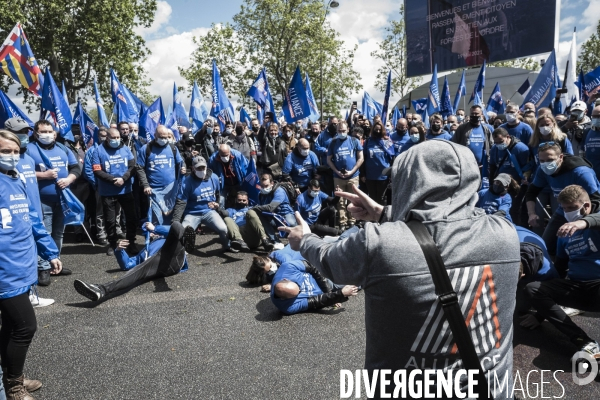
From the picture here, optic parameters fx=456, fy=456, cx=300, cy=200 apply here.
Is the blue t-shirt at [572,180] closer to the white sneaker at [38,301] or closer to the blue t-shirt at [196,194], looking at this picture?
the blue t-shirt at [196,194]

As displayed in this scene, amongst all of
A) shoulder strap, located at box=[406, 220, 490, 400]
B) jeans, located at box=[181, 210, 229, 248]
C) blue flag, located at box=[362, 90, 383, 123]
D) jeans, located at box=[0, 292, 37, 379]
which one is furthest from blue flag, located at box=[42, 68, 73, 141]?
blue flag, located at box=[362, 90, 383, 123]

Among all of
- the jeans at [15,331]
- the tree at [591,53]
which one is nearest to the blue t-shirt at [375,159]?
the jeans at [15,331]

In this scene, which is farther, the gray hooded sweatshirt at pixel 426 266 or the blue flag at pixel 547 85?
the blue flag at pixel 547 85

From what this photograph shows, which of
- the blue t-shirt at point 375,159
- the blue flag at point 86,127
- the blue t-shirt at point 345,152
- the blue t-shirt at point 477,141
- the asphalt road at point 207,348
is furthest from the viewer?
the blue flag at point 86,127

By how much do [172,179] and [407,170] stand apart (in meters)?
7.07

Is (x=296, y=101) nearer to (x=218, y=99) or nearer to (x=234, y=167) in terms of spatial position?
(x=218, y=99)

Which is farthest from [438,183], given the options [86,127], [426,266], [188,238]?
[86,127]

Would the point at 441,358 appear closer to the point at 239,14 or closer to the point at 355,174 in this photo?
the point at 355,174

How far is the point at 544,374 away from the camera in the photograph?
3.57 metres

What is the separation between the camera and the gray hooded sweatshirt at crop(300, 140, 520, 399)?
1.49m

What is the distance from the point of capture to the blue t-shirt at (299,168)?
8.97 meters

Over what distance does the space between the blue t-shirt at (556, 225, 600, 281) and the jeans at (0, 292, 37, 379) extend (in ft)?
14.3

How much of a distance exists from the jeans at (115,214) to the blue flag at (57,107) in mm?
1904

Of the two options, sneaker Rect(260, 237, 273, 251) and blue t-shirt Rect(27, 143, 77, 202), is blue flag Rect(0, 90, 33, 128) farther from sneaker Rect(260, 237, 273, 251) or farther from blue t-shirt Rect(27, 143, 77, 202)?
sneaker Rect(260, 237, 273, 251)
